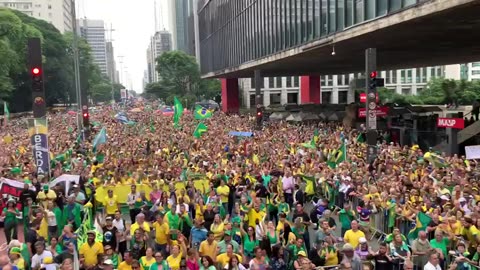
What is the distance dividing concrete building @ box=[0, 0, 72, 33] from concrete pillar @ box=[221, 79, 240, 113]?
3807 inches

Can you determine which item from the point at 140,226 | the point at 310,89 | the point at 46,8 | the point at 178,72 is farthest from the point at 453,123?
the point at 46,8

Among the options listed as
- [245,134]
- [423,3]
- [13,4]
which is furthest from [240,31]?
[13,4]

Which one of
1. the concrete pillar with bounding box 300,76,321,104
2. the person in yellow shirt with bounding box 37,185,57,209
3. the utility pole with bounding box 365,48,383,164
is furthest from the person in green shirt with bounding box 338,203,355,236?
the concrete pillar with bounding box 300,76,321,104

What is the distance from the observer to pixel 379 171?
53.9 ft

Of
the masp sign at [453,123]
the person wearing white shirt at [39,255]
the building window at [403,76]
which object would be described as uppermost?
the building window at [403,76]

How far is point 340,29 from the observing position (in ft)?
83.0

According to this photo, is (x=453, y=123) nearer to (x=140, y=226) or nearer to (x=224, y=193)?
(x=224, y=193)

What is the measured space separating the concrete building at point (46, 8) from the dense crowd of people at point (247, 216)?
14762 cm

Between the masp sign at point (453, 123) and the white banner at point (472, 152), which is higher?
the masp sign at point (453, 123)

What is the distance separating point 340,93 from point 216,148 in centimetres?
7872

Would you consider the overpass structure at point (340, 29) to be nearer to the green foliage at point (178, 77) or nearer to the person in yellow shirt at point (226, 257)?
the person in yellow shirt at point (226, 257)

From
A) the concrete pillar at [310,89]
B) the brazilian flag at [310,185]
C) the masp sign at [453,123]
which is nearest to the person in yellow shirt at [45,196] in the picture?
the brazilian flag at [310,185]

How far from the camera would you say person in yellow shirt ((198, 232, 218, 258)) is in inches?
353

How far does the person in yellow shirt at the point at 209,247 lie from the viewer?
8961 mm
